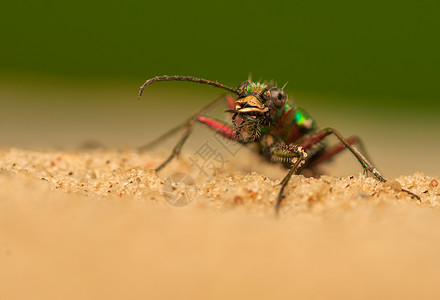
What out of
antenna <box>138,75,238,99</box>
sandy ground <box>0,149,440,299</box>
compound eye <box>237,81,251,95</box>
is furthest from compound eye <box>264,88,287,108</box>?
sandy ground <box>0,149,440,299</box>

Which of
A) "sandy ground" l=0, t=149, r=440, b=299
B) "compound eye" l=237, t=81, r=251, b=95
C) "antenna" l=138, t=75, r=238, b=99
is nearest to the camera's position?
"sandy ground" l=0, t=149, r=440, b=299

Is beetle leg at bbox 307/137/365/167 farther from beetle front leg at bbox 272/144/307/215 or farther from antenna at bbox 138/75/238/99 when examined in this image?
antenna at bbox 138/75/238/99

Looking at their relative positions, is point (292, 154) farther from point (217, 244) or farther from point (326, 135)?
point (217, 244)

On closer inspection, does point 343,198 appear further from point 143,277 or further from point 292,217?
point 143,277

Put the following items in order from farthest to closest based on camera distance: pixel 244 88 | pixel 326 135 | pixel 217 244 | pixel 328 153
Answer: pixel 328 153 < pixel 326 135 < pixel 244 88 < pixel 217 244

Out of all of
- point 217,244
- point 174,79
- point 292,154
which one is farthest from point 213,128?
point 217,244

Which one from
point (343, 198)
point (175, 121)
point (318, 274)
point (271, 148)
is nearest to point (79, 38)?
point (175, 121)
